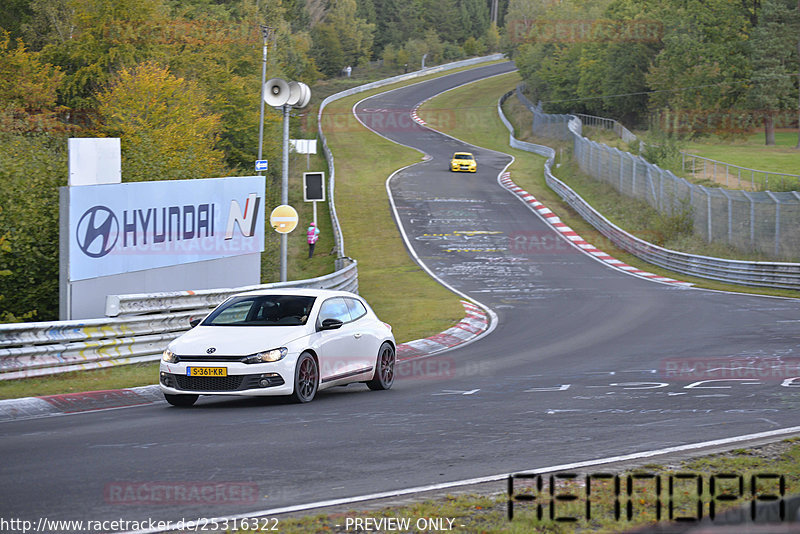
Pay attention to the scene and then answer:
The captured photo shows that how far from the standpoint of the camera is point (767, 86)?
7781cm

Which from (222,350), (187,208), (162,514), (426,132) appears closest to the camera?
(162,514)

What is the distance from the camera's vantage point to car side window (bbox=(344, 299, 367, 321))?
14.0 m

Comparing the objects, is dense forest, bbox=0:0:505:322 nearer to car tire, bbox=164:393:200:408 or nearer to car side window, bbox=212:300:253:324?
car side window, bbox=212:300:253:324

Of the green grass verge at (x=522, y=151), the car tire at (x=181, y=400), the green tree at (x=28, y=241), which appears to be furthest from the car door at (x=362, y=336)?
the green grass verge at (x=522, y=151)

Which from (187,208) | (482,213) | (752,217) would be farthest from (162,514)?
(482,213)

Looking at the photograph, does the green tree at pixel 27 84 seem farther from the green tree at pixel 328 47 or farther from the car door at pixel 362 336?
the green tree at pixel 328 47

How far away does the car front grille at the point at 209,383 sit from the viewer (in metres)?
11.6

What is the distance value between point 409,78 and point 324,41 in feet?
57.2

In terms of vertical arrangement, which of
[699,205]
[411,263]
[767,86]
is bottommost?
[411,263]

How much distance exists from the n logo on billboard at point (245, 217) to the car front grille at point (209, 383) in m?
10.7

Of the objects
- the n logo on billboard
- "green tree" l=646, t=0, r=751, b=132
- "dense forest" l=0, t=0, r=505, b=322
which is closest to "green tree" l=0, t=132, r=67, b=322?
"dense forest" l=0, t=0, r=505, b=322

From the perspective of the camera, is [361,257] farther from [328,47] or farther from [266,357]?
[328,47]

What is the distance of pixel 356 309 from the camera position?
46.6 feet

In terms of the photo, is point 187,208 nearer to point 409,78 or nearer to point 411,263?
point 411,263
